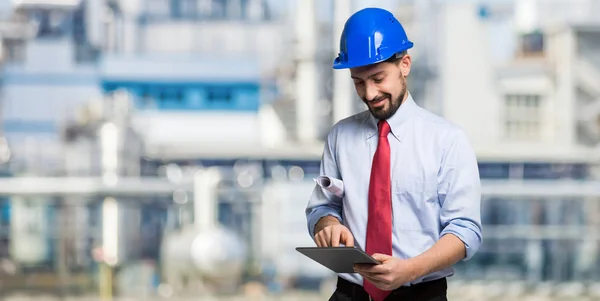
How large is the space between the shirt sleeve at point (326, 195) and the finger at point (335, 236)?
52mm

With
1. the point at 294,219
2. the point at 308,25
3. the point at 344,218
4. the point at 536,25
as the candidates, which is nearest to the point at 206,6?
the point at 308,25

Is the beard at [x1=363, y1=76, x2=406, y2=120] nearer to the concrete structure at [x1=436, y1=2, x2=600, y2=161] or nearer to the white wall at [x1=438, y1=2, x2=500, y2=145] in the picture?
the concrete structure at [x1=436, y1=2, x2=600, y2=161]

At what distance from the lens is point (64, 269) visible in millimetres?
8656

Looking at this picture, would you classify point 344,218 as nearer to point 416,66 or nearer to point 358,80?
point 358,80

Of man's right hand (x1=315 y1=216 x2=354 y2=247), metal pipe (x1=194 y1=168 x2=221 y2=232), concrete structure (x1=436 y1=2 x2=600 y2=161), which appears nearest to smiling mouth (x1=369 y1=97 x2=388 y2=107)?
man's right hand (x1=315 y1=216 x2=354 y2=247)

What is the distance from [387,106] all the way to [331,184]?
0.08 m

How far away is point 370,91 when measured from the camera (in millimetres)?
1028

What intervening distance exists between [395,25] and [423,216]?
0.16 meters

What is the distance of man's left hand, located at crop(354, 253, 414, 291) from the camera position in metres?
0.98

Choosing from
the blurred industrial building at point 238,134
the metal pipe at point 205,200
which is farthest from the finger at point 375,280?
the metal pipe at point 205,200

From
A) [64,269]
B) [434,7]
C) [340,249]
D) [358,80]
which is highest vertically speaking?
[434,7]

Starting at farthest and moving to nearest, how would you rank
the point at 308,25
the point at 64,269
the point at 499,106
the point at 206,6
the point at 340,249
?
the point at 206,6
the point at 499,106
the point at 308,25
the point at 64,269
the point at 340,249

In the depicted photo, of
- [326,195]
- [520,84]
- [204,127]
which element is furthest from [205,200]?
[326,195]

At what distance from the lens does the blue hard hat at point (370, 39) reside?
3.33 feet
